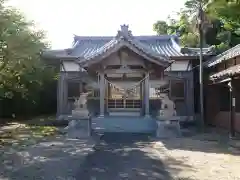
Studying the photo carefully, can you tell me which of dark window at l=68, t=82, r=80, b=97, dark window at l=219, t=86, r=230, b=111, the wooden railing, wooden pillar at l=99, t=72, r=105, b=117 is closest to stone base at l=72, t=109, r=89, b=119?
wooden pillar at l=99, t=72, r=105, b=117

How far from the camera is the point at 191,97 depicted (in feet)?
68.1

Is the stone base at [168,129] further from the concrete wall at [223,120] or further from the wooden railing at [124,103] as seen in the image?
the wooden railing at [124,103]

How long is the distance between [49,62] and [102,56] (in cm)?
703

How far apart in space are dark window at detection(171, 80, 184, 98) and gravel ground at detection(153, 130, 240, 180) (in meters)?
7.25

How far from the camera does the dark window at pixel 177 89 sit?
21016 mm

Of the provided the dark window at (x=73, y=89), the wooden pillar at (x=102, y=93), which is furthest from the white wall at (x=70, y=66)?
the wooden pillar at (x=102, y=93)

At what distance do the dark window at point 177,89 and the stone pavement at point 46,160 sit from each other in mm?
9248

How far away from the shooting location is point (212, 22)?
72.6 ft

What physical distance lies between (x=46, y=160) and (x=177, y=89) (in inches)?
521

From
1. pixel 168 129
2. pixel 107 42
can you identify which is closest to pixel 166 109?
pixel 168 129

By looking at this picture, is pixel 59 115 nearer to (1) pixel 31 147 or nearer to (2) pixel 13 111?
(2) pixel 13 111

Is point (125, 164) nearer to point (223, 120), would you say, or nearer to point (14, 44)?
point (14, 44)

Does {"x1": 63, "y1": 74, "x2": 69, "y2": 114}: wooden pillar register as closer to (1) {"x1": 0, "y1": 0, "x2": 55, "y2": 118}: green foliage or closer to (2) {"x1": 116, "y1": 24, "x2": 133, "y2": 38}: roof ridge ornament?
(1) {"x1": 0, "y1": 0, "x2": 55, "y2": 118}: green foliage

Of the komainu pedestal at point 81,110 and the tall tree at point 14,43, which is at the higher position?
the tall tree at point 14,43
